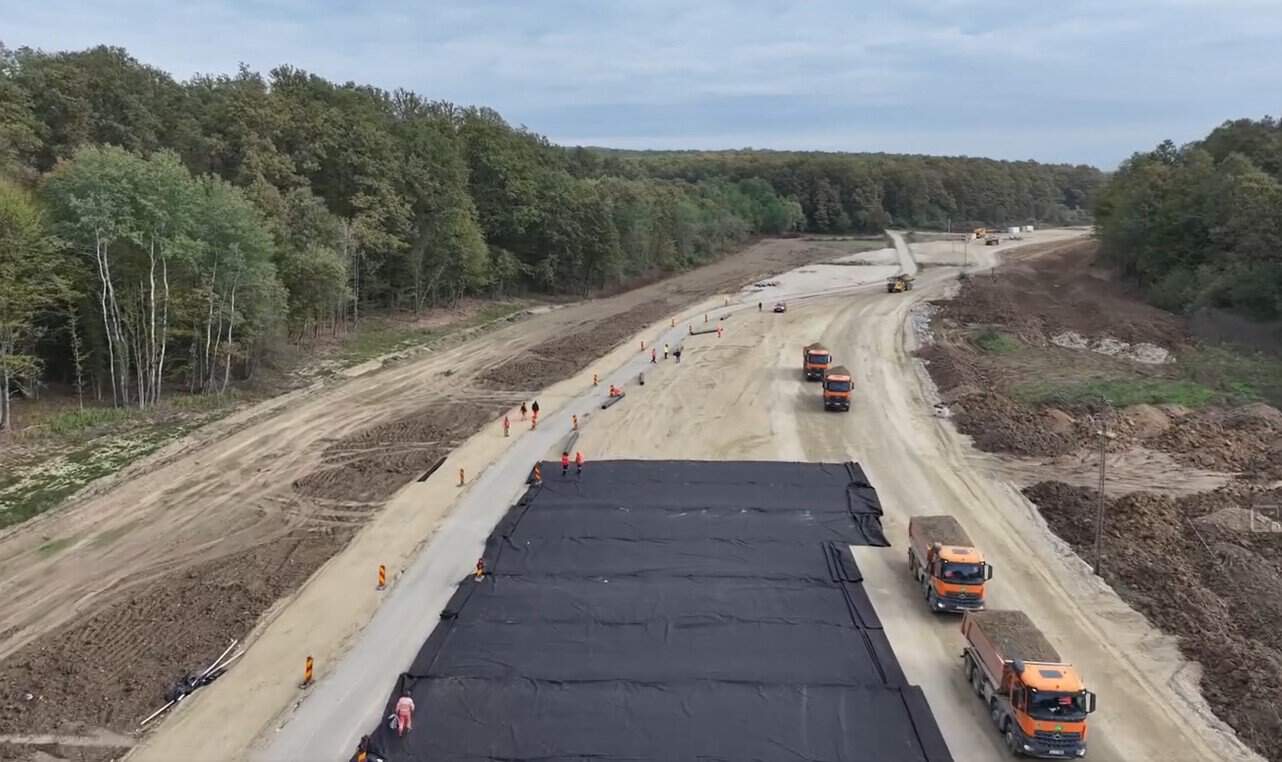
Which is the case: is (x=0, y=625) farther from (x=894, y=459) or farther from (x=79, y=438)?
(x=894, y=459)

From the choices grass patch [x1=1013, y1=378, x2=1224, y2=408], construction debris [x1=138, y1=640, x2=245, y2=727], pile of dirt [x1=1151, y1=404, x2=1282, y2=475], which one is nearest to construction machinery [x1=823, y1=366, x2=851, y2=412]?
grass patch [x1=1013, y1=378, x2=1224, y2=408]

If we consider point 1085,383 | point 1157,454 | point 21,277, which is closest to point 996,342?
point 1085,383

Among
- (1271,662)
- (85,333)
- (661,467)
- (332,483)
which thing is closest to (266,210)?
(85,333)

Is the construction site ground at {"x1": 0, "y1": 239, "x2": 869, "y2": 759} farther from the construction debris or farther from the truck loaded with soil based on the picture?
the truck loaded with soil

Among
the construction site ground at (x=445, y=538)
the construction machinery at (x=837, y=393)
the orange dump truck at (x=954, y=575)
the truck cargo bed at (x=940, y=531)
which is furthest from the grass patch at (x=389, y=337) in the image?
the orange dump truck at (x=954, y=575)

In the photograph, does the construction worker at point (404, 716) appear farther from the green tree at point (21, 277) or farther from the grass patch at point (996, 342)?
the grass patch at point (996, 342)

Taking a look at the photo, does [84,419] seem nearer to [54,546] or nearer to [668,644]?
[54,546]

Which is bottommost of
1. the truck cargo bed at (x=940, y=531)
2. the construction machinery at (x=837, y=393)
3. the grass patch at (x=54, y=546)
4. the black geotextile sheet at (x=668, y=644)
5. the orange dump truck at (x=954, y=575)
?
the grass patch at (x=54, y=546)
